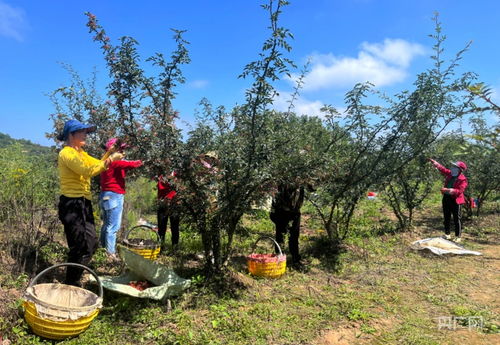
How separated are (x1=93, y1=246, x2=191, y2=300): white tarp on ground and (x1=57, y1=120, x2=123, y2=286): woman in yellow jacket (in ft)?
1.29

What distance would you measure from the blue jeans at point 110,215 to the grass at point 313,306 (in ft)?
0.68

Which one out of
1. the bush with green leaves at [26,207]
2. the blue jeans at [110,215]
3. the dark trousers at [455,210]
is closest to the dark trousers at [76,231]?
the bush with green leaves at [26,207]

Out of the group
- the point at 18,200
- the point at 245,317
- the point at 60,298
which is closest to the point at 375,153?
the point at 245,317

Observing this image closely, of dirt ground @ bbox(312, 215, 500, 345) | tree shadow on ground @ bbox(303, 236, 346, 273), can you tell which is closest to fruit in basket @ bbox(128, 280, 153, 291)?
dirt ground @ bbox(312, 215, 500, 345)

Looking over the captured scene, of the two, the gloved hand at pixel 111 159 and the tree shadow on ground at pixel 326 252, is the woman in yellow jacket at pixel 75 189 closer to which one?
the gloved hand at pixel 111 159

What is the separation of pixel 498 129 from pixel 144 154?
2995 millimetres

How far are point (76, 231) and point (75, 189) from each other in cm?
39

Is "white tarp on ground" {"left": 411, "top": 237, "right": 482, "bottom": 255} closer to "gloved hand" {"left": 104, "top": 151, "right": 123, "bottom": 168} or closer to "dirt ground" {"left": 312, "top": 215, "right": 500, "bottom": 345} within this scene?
"dirt ground" {"left": 312, "top": 215, "right": 500, "bottom": 345}

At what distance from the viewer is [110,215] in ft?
15.2

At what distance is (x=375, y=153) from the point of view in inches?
218

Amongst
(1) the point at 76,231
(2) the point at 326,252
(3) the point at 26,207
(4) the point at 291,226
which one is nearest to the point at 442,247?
(2) the point at 326,252

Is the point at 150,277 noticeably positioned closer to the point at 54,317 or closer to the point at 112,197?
the point at 54,317

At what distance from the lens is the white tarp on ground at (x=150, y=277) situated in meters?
3.55

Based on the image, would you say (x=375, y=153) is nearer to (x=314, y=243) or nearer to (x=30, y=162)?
(x=314, y=243)
